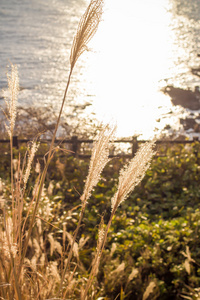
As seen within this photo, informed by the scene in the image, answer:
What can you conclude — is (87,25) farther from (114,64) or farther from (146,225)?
(114,64)

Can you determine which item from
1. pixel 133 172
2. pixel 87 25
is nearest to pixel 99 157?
pixel 133 172

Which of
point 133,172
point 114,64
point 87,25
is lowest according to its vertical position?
point 133,172

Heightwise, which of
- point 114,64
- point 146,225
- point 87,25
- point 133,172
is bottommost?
point 146,225

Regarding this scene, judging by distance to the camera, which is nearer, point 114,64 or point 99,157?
point 99,157

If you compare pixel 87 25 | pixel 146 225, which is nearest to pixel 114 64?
pixel 146 225

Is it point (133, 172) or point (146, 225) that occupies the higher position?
point (133, 172)

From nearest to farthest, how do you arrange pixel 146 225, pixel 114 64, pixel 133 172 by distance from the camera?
pixel 133 172, pixel 146 225, pixel 114 64

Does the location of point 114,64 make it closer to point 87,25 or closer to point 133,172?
point 87,25

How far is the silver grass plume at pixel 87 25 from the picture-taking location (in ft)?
3.66

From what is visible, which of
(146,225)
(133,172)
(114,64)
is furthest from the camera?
(114,64)

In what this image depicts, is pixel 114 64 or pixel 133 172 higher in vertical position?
pixel 114 64

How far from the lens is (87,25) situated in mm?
1114

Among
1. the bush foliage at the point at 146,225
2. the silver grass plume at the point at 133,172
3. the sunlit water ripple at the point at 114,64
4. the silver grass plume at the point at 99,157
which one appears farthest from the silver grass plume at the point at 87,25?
the bush foliage at the point at 146,225

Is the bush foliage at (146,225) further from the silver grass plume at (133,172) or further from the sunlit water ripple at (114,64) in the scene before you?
the sunlit water ripple at (114,64)
